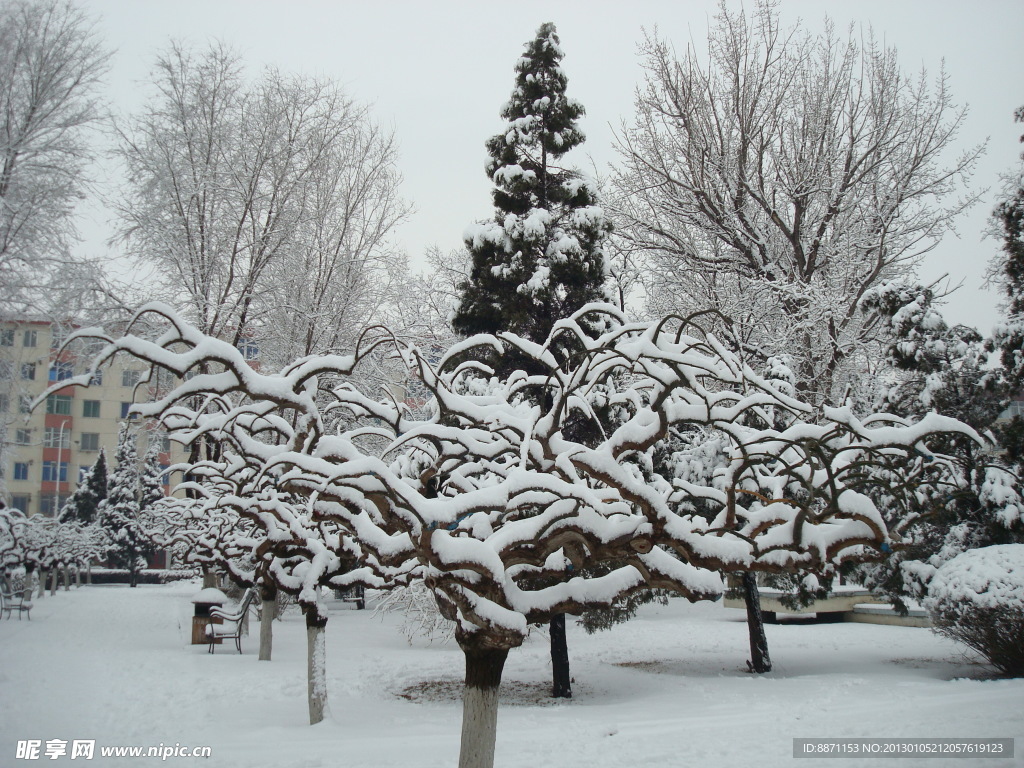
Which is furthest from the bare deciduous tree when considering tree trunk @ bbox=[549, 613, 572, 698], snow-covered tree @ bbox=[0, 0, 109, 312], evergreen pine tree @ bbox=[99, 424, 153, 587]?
evergreen pine tree @ bbox=[99, 424, 153, 587]

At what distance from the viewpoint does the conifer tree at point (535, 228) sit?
510 inches

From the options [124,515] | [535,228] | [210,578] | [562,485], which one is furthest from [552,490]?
[124,515]

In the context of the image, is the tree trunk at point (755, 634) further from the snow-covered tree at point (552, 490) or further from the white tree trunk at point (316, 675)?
the snow-covered tree at point (552, 490)

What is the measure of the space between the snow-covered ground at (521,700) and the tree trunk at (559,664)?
0.25m

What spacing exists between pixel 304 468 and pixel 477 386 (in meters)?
8.99

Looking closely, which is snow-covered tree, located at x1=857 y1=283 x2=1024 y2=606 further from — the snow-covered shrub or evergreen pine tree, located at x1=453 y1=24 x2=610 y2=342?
evergreen pine tree, located at x1=453 y1=24 x2=610 y2=342

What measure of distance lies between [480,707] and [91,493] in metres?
44.9

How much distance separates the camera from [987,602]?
9.17 metres

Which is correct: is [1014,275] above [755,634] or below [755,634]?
above

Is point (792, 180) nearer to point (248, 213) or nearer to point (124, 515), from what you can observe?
point (248, 213)

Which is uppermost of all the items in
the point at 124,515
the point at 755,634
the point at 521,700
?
the point at 124,515

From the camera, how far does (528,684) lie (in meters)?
12.2

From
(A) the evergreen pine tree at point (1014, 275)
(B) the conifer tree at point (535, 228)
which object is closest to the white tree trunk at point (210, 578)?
(B) the conifer tree at point (535, 228)

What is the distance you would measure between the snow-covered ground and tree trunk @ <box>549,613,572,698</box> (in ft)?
0.82
